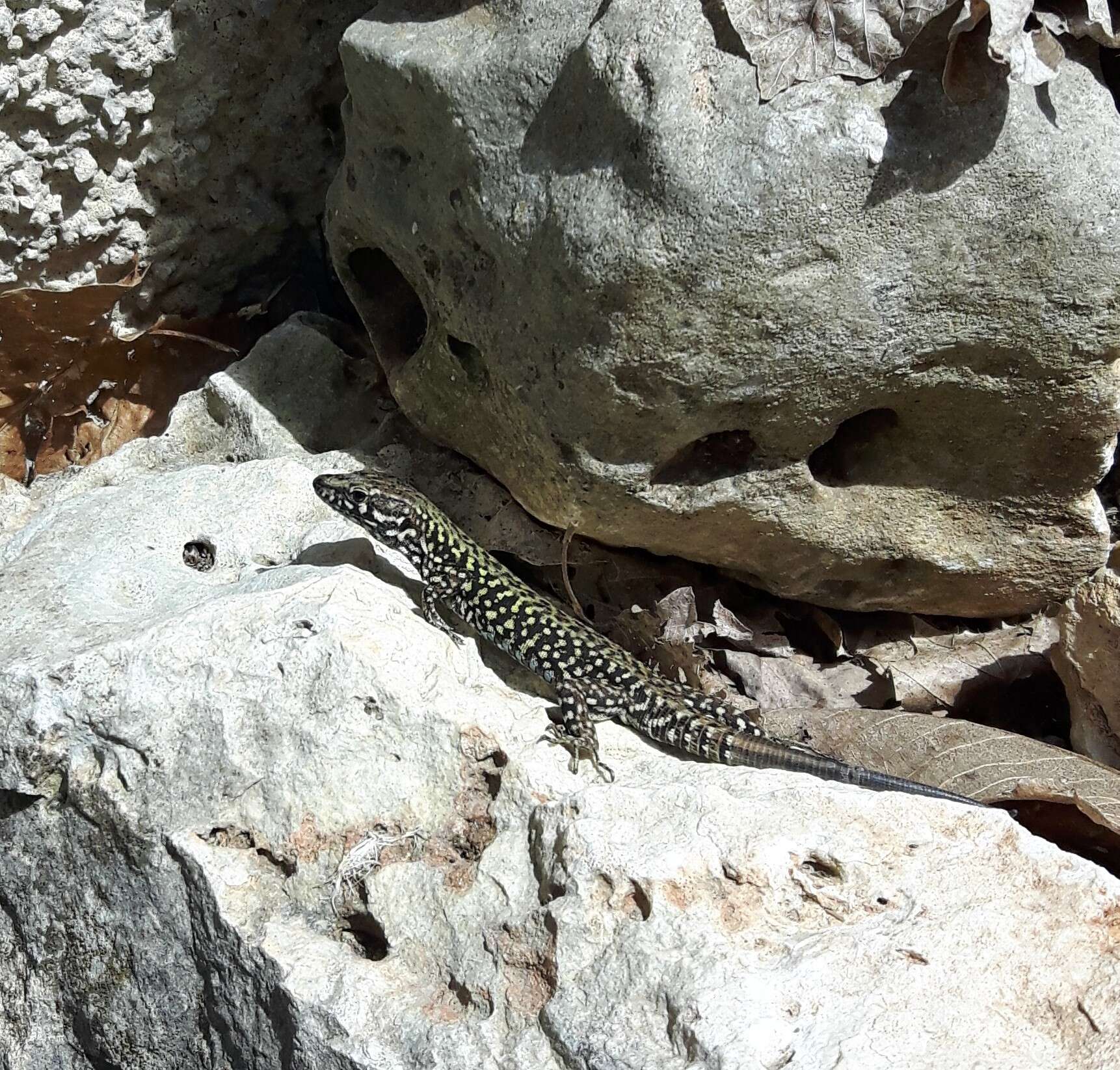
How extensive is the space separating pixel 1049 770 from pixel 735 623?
4.25 ft

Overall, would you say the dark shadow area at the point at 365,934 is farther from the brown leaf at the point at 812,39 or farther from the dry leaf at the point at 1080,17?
the dry leaf at the point at 1080,17

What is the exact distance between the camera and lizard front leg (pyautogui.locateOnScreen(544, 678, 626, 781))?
3207 millimetres

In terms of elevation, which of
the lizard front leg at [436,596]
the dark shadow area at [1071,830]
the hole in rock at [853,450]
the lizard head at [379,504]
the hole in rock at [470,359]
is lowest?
the dark shadow area at [1071,830]

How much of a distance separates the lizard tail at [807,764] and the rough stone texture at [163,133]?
326 cm

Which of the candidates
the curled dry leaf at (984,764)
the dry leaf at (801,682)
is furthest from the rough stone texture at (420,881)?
the dry leaf at (801,682)

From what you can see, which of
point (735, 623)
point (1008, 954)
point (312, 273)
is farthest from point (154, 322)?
point (1008, 954)

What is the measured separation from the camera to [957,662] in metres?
4.17

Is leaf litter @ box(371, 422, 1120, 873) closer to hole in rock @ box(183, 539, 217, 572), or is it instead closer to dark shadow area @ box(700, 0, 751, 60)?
hole in rock @ box(183, 539, 217, 572)

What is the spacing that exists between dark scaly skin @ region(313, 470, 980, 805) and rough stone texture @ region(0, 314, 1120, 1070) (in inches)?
5.2

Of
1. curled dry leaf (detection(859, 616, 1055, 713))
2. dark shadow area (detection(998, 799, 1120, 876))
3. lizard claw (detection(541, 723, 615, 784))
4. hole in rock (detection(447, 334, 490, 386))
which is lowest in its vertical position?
curled dry leaf (detection(859, 616, 1055, 713))

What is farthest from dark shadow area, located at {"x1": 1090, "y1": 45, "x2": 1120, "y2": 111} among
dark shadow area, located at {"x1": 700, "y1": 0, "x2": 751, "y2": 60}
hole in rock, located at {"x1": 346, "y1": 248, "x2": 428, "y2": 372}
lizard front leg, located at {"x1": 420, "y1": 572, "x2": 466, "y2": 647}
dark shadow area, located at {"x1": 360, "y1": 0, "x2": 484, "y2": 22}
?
lizard front leg, located at {"x1": 420, "y1": 572, "x2": 466, "y2": 647}

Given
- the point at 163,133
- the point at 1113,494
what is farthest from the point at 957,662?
the point at 163,133

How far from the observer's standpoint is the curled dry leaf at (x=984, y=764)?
10.7ft

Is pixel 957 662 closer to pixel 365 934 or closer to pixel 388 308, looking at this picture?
pixel 365 934
